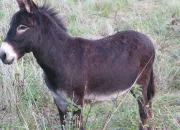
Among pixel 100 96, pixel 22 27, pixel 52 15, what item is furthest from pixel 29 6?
pixel 100 96

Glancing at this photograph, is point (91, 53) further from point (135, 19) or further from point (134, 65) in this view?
point (135, 19)

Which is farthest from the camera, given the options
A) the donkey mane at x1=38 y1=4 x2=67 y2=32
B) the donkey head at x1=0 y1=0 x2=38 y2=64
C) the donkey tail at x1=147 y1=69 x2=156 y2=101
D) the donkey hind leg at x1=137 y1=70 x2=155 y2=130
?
the donkey tail at x1=147 y1=69 x2=156 y2=101

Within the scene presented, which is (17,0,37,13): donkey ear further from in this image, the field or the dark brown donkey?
the field

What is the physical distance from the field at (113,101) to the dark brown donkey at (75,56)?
20 centimetres

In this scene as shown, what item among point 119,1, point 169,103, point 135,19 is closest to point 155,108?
point 169,103

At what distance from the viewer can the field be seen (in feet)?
12.5

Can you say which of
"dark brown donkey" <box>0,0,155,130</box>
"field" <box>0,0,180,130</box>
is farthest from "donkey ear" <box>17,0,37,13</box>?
"field" <box>0,0,180,130</box>

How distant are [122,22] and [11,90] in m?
3.43

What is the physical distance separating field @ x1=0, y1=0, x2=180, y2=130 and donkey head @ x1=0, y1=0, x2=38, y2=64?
0.43 meters

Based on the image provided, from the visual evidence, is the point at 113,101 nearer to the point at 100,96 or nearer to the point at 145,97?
the point at 145,97

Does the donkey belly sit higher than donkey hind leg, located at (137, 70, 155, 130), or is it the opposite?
the donkey belly

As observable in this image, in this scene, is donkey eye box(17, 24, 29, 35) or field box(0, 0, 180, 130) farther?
field box(0, 0, 180, 130)

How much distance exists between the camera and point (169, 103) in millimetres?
4793

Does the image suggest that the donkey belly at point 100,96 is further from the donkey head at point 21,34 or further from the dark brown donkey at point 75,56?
the donkey head at point 21,34
